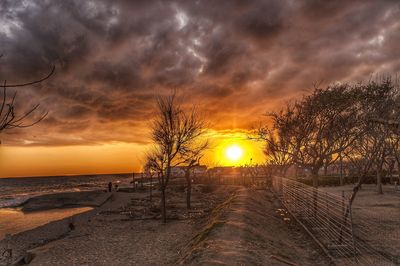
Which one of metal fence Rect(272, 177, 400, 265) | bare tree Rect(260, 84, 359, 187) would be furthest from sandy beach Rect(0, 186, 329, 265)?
bare tree Rect(260, 84, 359, 187)

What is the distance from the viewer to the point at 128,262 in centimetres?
1326

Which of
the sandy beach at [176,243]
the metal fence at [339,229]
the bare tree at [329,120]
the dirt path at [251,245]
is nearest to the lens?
the dirt path at [251,245]

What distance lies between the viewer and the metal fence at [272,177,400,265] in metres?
10.8

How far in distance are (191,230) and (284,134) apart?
12566 mm

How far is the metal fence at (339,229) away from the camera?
10844 mm

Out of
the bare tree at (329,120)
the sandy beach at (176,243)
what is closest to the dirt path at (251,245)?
the sandy beach at (176,243)

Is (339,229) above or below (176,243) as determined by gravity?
above

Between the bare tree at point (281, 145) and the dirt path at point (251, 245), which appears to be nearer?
the dirt path at point (251, 245)

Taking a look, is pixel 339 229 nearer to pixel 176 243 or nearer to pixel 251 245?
pixel 251 245

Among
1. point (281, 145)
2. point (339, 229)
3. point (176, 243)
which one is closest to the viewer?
point (339, 229)

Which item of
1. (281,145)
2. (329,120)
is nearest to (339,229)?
(329,120)

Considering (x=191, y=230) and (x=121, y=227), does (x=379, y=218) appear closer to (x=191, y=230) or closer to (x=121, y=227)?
(x=191, y=230)

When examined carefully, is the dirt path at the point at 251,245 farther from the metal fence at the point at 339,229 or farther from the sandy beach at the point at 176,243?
the metal fence at the point at 339,229

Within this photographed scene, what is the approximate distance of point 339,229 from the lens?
40.0 feet
